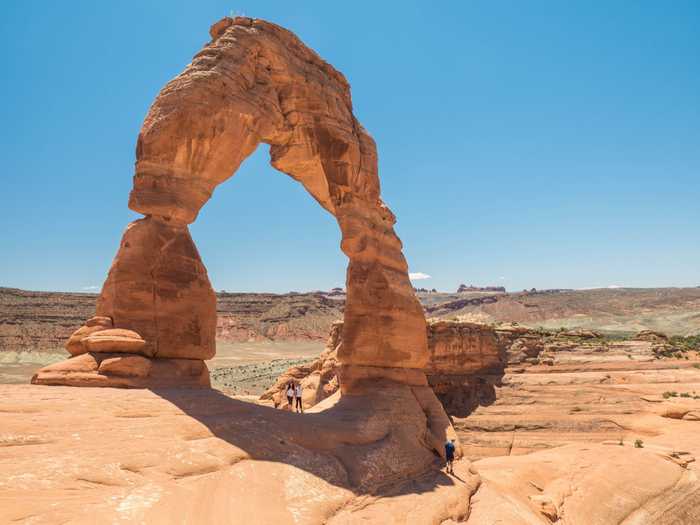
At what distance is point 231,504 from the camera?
639 cm

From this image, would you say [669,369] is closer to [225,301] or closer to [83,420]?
[83,420]

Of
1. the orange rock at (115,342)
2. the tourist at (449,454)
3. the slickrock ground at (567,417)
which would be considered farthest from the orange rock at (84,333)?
the slickrock ground at (567,417)

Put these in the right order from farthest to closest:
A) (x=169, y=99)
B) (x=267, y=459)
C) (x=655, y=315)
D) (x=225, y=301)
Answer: (x=225, y=301) → (x=655, y=315) → (x=169, y=99) → (x=267, y=459)

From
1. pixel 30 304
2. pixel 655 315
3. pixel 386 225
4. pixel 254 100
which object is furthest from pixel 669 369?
pixel 30 304

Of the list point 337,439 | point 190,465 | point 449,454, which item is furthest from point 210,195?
point 449,454

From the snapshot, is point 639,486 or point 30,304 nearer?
point 639,486

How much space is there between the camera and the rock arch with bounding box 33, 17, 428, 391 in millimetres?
9828

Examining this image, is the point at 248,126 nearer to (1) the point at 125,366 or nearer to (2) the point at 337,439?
(1) the point at 125,366

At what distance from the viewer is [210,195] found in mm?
11430

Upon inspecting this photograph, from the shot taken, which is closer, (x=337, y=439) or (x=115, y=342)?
(x=115, y=342)

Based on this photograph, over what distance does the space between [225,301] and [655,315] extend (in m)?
71.1

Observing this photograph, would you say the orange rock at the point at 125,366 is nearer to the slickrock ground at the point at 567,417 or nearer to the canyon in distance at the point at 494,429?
the canyon in distance at the point at 494,429

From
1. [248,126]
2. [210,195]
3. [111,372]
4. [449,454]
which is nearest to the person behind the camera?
[111,372]

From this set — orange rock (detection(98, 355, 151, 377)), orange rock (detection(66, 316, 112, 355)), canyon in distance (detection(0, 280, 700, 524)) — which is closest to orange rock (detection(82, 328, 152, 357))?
orange rock (detection(66, 316, 112, 355))
